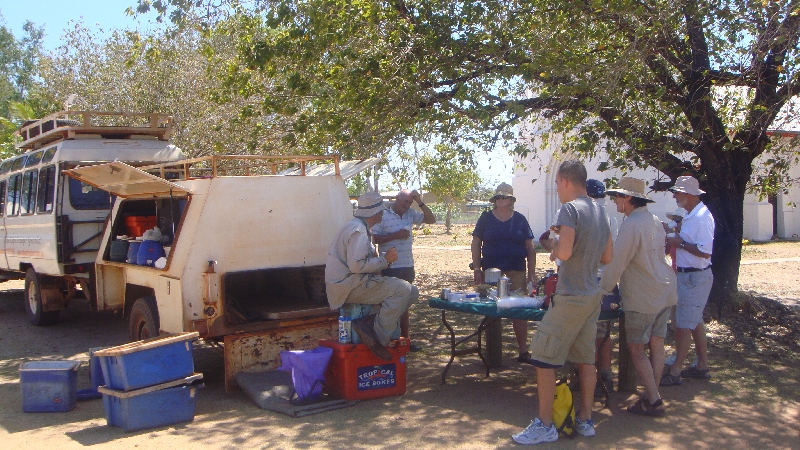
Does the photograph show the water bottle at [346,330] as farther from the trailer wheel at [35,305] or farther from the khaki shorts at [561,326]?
the trailer wheel at [35,305]

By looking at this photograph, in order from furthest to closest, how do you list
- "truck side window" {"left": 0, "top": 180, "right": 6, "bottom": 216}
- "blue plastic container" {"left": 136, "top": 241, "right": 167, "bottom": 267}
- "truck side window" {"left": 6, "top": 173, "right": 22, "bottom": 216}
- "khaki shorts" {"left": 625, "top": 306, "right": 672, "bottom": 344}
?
1. "truck side window" {"left": 0, "top": 180, "right": 6, "bottom": 216}
2. "truck side window" {"left": 6, "top": 173, "right": 22, "bottom": 216}
3. "blue plastic container" {"left": 136, "top": 241, "right": 167, "bottom": 267}
4. "khaki shorts" {"left": 625, "top": 306, "right": 672, "bottom": 344}

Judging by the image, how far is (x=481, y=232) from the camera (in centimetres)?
707

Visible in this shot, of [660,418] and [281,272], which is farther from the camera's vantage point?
[281,272]

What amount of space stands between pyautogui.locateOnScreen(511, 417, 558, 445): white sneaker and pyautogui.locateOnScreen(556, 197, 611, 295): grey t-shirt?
90 centimetres

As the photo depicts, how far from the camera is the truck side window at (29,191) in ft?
31.2

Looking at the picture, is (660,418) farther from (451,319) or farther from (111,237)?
(111,237)

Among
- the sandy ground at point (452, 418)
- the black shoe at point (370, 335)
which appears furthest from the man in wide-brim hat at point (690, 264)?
the black shoe at point (370, 335)

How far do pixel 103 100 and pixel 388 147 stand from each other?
29.7ft

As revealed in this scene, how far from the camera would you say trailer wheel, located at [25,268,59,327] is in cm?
967

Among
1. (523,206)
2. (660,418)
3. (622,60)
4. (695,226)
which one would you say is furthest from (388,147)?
(523,206)

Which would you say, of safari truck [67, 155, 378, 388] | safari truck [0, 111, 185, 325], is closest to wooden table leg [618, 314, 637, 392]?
safari truck [67, 155, 378, 388]

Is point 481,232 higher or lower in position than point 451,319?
higher

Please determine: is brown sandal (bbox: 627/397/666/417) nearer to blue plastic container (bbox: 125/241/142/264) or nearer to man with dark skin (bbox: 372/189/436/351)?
man with dark skin (bbox: 372/189/436/351)

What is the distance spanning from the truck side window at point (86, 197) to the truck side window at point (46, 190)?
0.75ft
